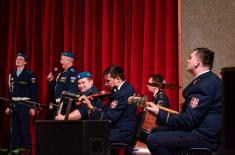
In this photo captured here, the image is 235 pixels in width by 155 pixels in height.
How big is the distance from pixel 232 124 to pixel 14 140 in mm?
5915

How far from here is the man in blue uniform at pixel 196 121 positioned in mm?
3236

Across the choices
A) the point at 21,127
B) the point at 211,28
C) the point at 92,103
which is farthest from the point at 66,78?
the point at 211,28

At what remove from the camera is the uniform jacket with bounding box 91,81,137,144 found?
437 centimetres

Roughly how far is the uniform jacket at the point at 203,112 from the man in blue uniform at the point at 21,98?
13.0 feet

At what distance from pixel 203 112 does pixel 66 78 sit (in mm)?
3603

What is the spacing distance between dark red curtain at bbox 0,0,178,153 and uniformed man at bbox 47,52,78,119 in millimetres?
343

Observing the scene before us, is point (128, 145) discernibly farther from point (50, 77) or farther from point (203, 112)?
point (50, 77)

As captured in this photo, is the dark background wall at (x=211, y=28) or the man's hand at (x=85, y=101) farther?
the dark background wall at (x=211, y=28)

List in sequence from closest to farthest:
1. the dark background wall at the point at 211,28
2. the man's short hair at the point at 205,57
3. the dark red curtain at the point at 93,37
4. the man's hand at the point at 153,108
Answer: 1. the man's hand at the point at 153,108
2. the man's short hair at the point at 205,57
3. the dark background wall at the point at 211,28
4. the dark red curtain at the point at 93,37

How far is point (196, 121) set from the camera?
128 inches

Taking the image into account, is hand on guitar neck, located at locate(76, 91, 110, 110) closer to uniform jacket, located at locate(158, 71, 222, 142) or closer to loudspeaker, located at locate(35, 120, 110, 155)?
loudspeaker, located at locate(35, 120, 110, 155)

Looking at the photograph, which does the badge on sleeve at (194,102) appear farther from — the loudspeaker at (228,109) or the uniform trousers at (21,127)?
the uniform trousers at (21,127)

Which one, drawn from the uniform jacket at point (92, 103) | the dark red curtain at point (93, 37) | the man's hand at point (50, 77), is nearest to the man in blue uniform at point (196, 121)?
the uniform jacket at point (92, 103)

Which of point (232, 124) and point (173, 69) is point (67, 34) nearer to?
point (173, 69)
